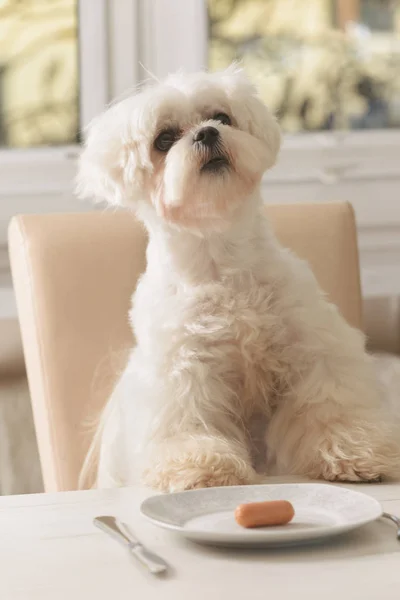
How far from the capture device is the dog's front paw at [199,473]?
1.20 meters

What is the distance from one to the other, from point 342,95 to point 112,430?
1475 mm

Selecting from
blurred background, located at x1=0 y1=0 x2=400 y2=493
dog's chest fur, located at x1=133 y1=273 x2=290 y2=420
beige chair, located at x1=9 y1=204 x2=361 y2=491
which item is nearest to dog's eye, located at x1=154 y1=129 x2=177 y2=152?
dog's chest fur, located at x1=133 y1=273 x2=290 y2=420

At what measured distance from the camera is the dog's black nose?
1.38 m

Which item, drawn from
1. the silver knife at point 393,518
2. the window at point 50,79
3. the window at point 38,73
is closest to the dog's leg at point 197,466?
the silver knife at point 393,518

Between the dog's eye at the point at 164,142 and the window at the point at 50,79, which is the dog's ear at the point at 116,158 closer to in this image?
the dog's eye at the point at 164,142

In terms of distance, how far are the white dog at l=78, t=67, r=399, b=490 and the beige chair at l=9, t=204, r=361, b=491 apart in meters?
0.21

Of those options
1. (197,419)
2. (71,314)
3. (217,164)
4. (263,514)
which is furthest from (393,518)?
(71,314)

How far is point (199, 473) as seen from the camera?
1.20 metres

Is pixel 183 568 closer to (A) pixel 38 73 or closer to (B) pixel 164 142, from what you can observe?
(B) pixel 164 142

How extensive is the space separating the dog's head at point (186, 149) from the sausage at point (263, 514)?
62 cm

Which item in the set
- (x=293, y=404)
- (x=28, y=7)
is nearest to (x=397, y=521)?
(x=293, y=404)

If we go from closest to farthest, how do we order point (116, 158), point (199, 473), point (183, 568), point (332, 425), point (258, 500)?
point (183, 568), point (258, 500), point (199, 473), point (332, 425), point (116, 158)

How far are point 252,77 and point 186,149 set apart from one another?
1257mm

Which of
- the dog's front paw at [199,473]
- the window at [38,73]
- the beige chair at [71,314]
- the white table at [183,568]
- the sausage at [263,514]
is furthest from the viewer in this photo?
the window at [38,73]
